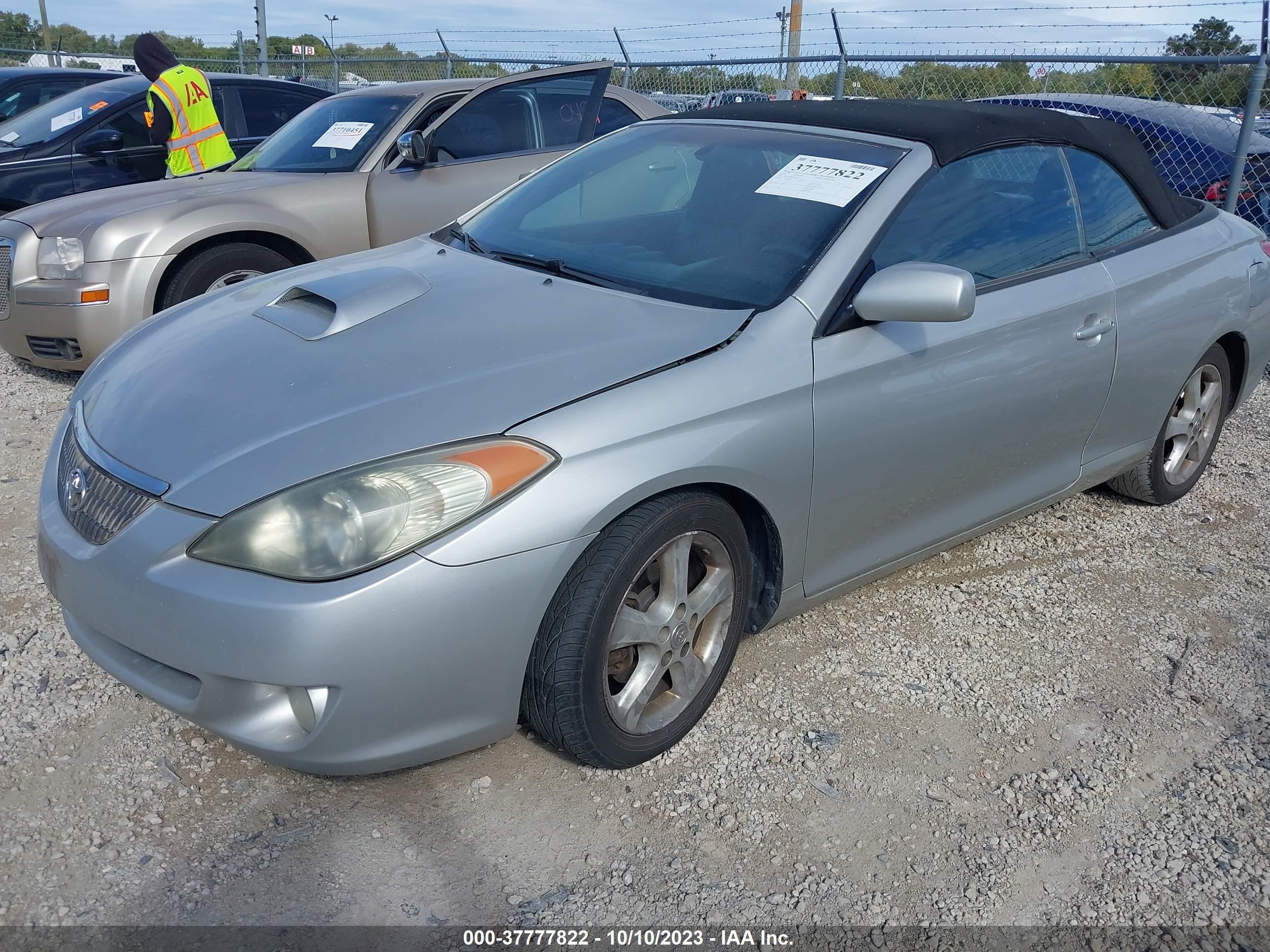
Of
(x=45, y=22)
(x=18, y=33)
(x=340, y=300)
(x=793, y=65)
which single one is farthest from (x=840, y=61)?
(x=45, y=22)

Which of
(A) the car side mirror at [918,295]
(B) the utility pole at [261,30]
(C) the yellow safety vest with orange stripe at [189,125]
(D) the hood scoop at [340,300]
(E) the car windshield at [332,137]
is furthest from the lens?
(B) the utility pole at [261,30]

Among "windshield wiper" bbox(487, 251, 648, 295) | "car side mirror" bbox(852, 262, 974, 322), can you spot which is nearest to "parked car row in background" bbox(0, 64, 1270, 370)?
"windshield wiper" bbox(487, 251, 648, 295)

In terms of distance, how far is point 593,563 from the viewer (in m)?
2.37

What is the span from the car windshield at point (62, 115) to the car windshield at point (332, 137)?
185 centimetres

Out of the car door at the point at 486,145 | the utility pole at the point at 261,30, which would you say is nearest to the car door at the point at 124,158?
the car door at the point at 486,145

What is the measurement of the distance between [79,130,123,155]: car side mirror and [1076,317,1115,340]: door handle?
255 inches

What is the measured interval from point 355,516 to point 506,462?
12.9 inches

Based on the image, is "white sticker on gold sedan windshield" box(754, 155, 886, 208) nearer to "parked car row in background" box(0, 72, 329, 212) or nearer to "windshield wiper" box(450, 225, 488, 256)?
"windshield wiper" box(450, 225, 488, 256)

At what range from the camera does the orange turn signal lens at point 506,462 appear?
2.23 metres

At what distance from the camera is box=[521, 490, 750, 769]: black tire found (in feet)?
7.74

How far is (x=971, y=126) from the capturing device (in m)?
3.31

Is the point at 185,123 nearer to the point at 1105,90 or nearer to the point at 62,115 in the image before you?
the point at 62,115

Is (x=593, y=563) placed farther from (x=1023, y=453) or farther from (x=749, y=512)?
(x=1023, y=453)

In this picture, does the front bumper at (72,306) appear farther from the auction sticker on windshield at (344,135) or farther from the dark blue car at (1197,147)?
the dark blue car at (1197,147)
